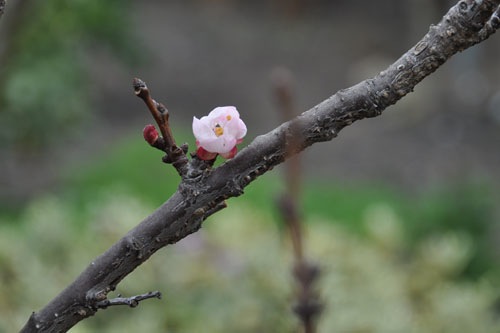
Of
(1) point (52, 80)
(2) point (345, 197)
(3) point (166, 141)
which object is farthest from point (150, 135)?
(2) point (345, 197)

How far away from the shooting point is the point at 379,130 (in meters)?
10.2

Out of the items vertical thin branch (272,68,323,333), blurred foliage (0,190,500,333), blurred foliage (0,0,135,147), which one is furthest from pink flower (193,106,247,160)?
blurred foliage (0,0,135,147)

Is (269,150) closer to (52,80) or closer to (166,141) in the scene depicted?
(166,141)

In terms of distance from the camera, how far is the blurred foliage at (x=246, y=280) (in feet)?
11.3

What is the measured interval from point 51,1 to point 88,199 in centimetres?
234

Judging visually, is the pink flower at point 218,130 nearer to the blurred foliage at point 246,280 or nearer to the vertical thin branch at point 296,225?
the vertical thin branch at point 296,225

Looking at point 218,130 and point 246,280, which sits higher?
point 246,280

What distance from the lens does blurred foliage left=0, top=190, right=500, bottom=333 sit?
3.46 meters

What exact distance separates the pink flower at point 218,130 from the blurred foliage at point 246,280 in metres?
2.21

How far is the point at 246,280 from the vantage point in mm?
3705

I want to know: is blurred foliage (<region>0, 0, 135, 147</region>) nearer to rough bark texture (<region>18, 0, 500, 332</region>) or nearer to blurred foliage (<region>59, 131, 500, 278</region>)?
blurred foliage (<region>59, 131, 500, 278</region>)

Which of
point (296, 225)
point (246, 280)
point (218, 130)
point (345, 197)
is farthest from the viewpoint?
point (345, 197)

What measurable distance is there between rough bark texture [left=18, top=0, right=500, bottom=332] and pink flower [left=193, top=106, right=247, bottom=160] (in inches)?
1.0

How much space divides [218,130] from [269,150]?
68 millimetres
